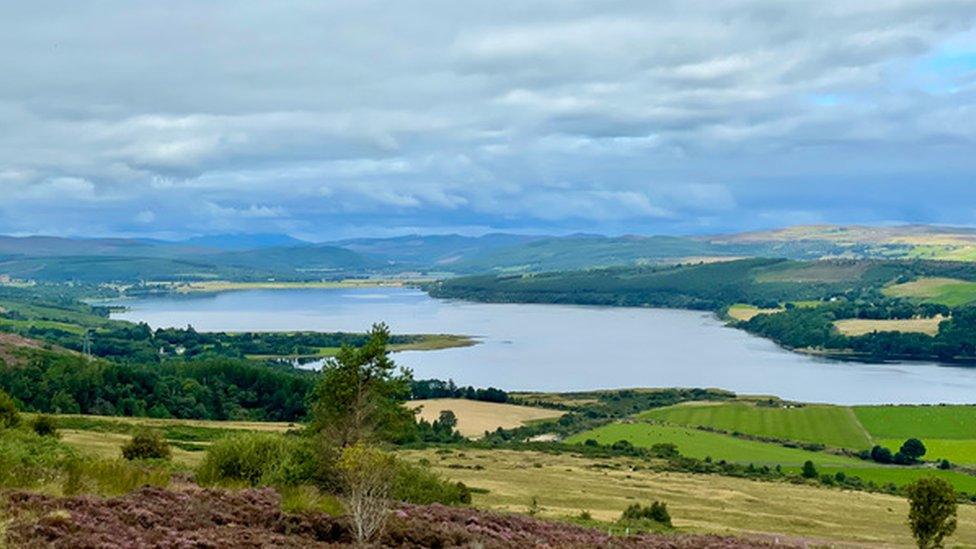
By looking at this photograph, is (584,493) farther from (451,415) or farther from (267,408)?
(267,408)

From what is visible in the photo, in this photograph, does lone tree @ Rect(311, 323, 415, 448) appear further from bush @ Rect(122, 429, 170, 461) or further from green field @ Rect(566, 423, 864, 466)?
green field @ Rect(566, 423, 864, 466)

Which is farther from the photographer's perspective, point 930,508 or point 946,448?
point 946,448

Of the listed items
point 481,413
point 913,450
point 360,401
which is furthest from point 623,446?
point 360,401

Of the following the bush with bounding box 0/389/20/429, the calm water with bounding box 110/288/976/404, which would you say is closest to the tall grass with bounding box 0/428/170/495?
the bush with bounding box 0/389/20/429

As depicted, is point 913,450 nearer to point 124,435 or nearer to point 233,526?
point 124,435

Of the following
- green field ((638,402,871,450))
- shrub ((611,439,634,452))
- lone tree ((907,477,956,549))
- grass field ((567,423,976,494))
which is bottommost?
grass field ((567,423,976,494))
